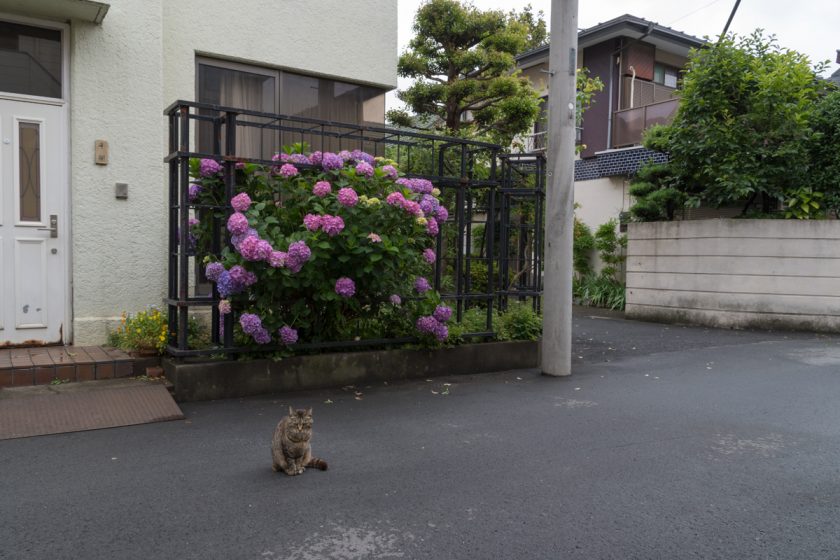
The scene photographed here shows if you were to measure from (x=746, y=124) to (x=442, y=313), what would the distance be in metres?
7.58

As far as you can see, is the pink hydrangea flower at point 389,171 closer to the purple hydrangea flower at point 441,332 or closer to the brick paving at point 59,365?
the purple hydrangea flower at point 441,332

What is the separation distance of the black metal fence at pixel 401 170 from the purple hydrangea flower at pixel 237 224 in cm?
35

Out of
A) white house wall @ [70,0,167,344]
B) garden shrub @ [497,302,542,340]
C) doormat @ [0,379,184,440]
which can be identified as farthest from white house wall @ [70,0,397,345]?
garden shrub @ [497,302,542,340]

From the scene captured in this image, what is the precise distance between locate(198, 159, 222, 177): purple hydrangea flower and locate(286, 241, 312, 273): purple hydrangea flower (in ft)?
3.52

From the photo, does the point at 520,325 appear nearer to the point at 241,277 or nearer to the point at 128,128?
the point at 241,277

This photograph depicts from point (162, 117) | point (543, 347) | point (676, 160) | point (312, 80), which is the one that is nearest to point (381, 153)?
point (312, 80)

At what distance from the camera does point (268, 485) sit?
3.56 metres

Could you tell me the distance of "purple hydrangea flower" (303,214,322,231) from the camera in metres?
5.26

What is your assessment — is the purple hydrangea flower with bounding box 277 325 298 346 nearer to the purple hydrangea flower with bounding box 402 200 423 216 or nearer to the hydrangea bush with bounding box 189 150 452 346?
the hydrangea bush with bounding box 189 150 452 346

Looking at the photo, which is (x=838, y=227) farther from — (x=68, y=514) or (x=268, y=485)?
(x=68, y=514)

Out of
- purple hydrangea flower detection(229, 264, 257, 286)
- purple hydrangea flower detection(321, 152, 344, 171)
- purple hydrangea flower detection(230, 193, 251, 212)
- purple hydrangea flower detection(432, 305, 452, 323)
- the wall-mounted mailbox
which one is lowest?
purple hydrangea flower detection(432, 305, 452, 323)

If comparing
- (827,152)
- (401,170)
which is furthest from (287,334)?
(827,152)

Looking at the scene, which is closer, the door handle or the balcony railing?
the door handle

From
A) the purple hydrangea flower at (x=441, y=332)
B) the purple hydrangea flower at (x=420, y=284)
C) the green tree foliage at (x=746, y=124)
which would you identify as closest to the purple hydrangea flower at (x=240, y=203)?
the purple hydrangea flower at (x=420, y=284)
